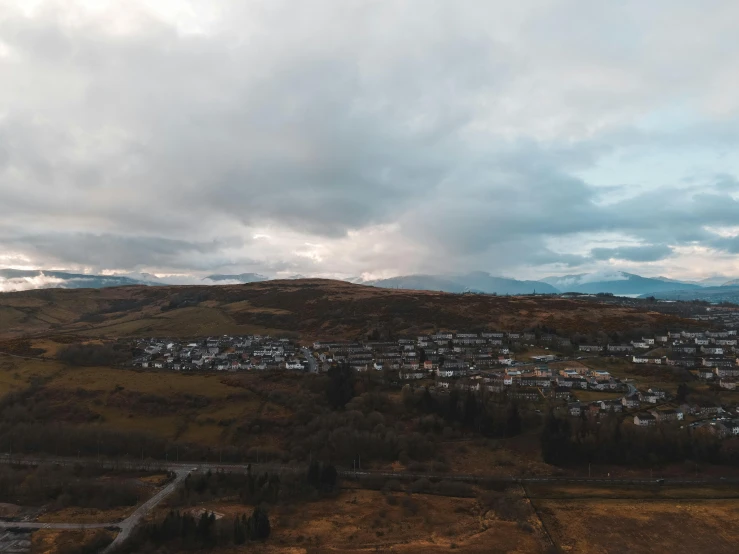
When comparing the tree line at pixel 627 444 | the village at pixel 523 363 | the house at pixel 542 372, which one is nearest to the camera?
the tree line at pixel 627 444

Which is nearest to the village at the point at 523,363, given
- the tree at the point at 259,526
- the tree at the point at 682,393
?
the tree at the point at 682,393

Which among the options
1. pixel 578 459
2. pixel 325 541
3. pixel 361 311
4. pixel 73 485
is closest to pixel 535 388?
pixel 578 459

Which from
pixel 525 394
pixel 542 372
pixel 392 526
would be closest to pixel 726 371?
pixel 542 372

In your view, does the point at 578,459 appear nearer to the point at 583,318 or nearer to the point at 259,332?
the point at 583,318

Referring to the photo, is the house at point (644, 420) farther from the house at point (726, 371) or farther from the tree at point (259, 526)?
the tree at point (259, 526)

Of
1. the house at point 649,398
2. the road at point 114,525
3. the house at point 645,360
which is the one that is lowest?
the road at point 114,525
